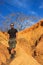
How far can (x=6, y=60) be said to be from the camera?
56.0 feet

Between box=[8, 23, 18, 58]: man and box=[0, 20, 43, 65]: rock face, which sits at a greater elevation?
box=[8, 23, 18, 58]: man

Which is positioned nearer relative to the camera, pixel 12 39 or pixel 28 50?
pixel 12 39

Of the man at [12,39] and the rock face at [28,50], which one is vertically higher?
the man at [12,39]

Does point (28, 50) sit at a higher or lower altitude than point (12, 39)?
lower

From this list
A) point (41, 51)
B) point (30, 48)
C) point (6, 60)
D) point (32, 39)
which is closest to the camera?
point (6, 60)

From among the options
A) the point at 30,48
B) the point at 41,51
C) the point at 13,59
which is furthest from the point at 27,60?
the point at 30,48

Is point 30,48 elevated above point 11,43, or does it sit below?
below

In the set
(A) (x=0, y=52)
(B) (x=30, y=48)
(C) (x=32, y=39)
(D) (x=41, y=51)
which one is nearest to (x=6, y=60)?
(A) (x=0, y=52)

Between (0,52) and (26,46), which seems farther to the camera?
(26,46)

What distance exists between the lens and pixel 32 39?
2889 centimetres

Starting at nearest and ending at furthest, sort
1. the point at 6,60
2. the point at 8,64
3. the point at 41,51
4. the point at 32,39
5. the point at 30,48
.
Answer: the point at 8,64 → the point at 6,60 → the point at 41,51 → the point at 30,48 → the point at 32,39

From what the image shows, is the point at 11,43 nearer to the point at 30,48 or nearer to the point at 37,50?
the point at 37,50

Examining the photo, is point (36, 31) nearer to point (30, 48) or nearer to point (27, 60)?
point (30, 48)

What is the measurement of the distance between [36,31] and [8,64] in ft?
46.3
